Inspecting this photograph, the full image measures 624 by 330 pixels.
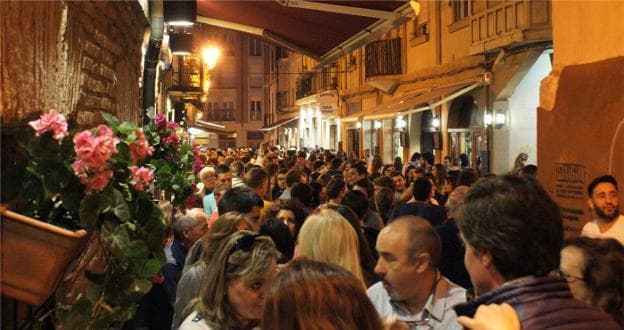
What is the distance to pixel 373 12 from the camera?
40.7ft

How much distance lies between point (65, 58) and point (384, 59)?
24.1 meters

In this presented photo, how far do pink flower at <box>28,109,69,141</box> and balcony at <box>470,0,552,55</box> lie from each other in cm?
1537

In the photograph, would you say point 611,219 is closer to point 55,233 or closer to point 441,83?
point 55,233

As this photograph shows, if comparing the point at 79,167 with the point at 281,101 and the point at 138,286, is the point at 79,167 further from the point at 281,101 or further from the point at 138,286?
the point at 281,101

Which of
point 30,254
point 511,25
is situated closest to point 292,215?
point 30,254

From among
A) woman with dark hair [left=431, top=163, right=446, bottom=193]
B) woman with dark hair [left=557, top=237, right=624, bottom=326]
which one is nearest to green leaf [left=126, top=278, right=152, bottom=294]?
woman with dark hair [left=557, top=237, right=624, bottom=326]

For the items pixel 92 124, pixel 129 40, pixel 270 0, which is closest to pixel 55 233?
pixel 92 124

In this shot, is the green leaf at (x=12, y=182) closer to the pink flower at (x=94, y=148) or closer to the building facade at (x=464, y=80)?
the pink flower at (x=94, y=148)

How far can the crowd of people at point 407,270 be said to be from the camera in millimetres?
2633

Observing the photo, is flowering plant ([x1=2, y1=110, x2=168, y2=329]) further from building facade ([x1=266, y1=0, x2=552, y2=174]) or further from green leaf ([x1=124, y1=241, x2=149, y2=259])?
building facade ([x1=266, y1=0, x2=552, y2=174])

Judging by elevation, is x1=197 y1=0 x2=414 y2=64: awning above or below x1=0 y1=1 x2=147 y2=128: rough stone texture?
above

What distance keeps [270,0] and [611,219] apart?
8263mm

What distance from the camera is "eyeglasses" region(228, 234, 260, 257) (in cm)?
396

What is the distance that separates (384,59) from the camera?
28.1 m
